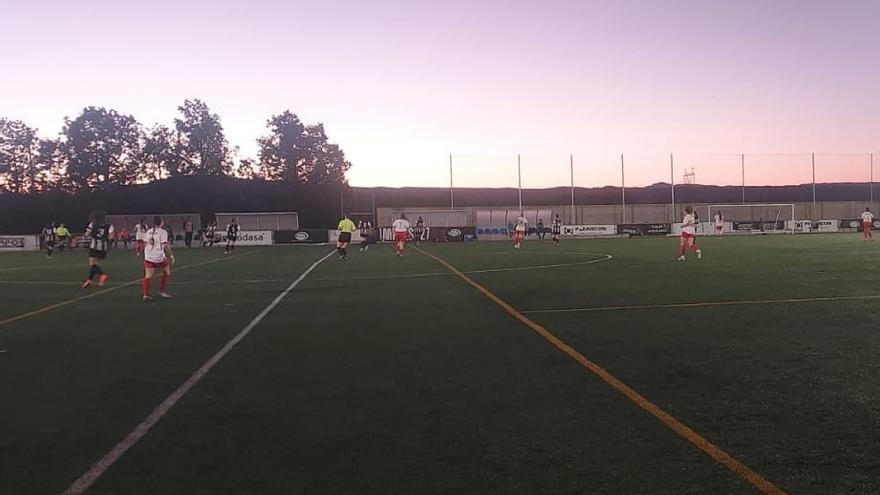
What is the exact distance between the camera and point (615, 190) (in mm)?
69500

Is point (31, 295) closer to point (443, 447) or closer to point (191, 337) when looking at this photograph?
point (191, 337)

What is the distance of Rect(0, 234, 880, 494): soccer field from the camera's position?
151 inches

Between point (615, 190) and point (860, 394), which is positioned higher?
point (615, 190)

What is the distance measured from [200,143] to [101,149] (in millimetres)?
10687

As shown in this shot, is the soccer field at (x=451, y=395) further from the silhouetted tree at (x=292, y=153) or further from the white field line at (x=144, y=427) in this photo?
the silhouetted tree at (x=292, y=153)

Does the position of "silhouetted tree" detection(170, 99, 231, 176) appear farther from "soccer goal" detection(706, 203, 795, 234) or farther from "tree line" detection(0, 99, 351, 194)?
"soccer goal" detection(706, 203, 795, 234)

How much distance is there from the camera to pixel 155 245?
1321cm

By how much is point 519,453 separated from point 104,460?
2735mm

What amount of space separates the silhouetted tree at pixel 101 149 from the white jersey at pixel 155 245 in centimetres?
6241

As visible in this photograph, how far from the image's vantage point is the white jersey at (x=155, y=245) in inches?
516

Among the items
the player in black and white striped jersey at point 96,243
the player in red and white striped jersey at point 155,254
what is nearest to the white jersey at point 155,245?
the player in red and white striped jersey at point 155,254

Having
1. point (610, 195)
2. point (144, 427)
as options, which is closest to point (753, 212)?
point (610, 195)

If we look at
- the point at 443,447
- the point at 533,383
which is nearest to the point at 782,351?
the point at 533,383

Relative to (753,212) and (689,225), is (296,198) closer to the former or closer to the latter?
(753,212)
